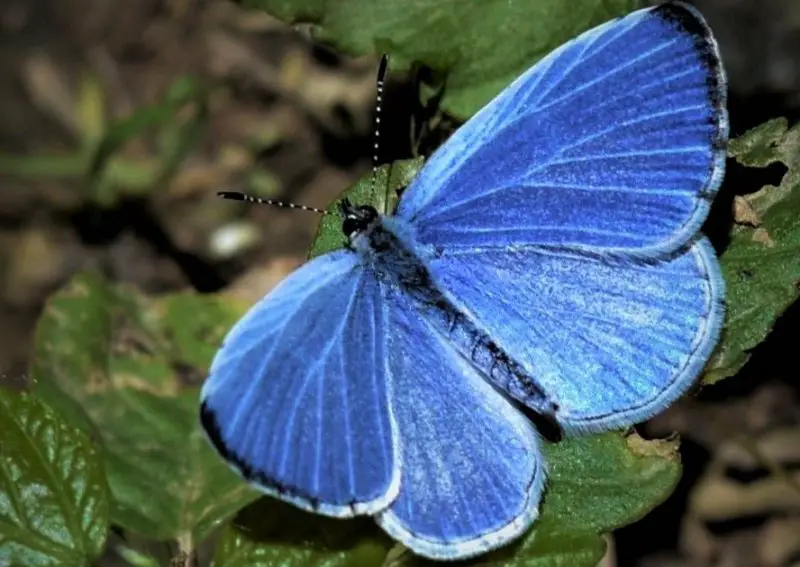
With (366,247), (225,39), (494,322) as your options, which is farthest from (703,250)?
(225,39)

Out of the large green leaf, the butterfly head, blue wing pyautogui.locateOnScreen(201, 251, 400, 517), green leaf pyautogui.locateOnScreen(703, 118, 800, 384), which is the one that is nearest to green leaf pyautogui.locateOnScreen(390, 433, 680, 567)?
the large green leaf

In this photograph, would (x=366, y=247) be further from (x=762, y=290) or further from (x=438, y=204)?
(x=762, y=290)

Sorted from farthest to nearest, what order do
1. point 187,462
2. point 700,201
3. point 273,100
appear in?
point 273,100 < point 187,462 < point 700,201

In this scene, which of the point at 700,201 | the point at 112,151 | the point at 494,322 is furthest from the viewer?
the point at 112,151

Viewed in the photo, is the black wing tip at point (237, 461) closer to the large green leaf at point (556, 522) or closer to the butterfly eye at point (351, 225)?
the large green leaf at point (556, 522)

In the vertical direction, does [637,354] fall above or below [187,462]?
above

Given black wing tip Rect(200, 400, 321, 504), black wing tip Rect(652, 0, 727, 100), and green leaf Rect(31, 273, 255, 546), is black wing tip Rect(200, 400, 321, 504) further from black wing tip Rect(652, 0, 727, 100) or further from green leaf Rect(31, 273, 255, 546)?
black wing tip Rect(652, 0, 727, 100)

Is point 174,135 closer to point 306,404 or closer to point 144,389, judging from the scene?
point 144,389

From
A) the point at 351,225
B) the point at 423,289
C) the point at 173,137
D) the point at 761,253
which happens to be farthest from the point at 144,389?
the point at 761,253
